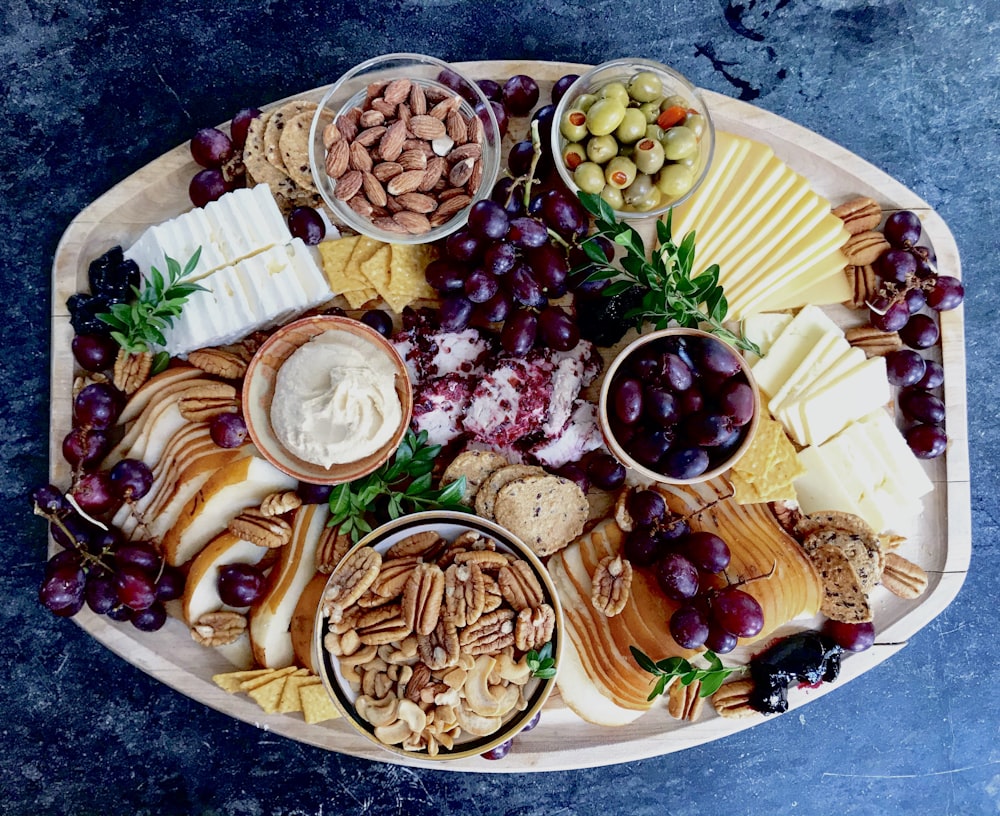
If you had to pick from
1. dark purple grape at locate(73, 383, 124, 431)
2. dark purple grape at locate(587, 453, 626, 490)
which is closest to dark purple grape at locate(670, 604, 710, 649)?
dark purple grape at locate(587, 453, 626, 490)

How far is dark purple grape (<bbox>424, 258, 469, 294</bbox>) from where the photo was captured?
1515 millimetres

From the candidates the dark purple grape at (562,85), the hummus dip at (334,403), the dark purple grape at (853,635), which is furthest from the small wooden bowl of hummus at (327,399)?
the dark purple grape at (853,635)

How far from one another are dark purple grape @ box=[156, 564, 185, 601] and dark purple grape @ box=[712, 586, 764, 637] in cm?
108

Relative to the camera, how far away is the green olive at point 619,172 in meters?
1.50

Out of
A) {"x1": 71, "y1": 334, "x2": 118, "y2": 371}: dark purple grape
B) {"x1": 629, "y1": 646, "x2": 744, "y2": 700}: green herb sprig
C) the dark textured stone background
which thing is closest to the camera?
{"x1": 629, "y1": 646, "x2": 744, "y2": 700}: green herb sprig

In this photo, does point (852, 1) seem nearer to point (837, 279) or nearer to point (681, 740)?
point (837, 279)

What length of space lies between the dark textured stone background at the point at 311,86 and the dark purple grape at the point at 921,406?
0.28 metres

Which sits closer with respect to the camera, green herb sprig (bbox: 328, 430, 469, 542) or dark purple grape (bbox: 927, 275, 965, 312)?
green herb sprig (bbox: 328, 430, 469, 542)

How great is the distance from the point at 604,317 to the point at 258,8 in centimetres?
110

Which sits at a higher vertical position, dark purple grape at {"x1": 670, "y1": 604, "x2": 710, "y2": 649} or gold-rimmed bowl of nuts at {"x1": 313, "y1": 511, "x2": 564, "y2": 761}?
gold-rimmed bowl of nuts at {"x1": 313, "y1": 511, "x2": 564, "y2": 761}

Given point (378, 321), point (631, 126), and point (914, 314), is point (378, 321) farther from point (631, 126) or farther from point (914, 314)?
point (914, 314)

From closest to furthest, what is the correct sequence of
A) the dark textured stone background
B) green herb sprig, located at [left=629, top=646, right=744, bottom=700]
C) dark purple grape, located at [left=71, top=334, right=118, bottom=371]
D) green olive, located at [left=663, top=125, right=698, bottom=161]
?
green herb sprig, located at [left=629, top=646, right=744, bottom=700] < green olive, located at [left=663, top=125, right=698, bottom=161] < dark purple grape, located at [left=71, top=334, right=118, bottom=371] < the dark textured stone background

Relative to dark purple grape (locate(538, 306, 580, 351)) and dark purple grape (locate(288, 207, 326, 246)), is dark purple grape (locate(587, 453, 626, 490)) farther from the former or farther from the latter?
dark purple grape (locate(288, 207, 326, 246))

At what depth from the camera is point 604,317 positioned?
1565 millimetres
